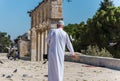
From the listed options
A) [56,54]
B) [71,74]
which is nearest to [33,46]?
[71,74]

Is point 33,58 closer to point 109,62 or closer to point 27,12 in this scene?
point 27,12

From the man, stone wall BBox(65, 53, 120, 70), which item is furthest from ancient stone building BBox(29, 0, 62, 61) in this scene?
the man

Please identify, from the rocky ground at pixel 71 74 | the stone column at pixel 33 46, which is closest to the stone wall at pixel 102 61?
the rocky ground at pixel 71 74

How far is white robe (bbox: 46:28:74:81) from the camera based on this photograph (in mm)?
10914

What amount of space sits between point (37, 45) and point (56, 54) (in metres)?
30.6

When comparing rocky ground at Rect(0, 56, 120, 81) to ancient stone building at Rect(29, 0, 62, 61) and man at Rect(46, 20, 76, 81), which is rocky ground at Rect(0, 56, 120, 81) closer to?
man at Rect(46, 20, 76, 81)

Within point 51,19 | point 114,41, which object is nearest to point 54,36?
point 51,19

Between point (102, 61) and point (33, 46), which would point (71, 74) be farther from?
point (33, 46)

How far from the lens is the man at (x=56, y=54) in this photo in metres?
10.9

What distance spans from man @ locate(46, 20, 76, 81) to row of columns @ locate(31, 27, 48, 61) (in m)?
28.5

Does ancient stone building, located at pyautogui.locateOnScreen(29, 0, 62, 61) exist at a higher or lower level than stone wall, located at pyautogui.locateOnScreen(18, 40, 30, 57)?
higher

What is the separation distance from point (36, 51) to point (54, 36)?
3035cm

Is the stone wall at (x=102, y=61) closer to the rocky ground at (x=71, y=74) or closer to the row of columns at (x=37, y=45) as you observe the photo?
the rocky ground at (x=71, y=74)

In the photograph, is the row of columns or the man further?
the row of columns
